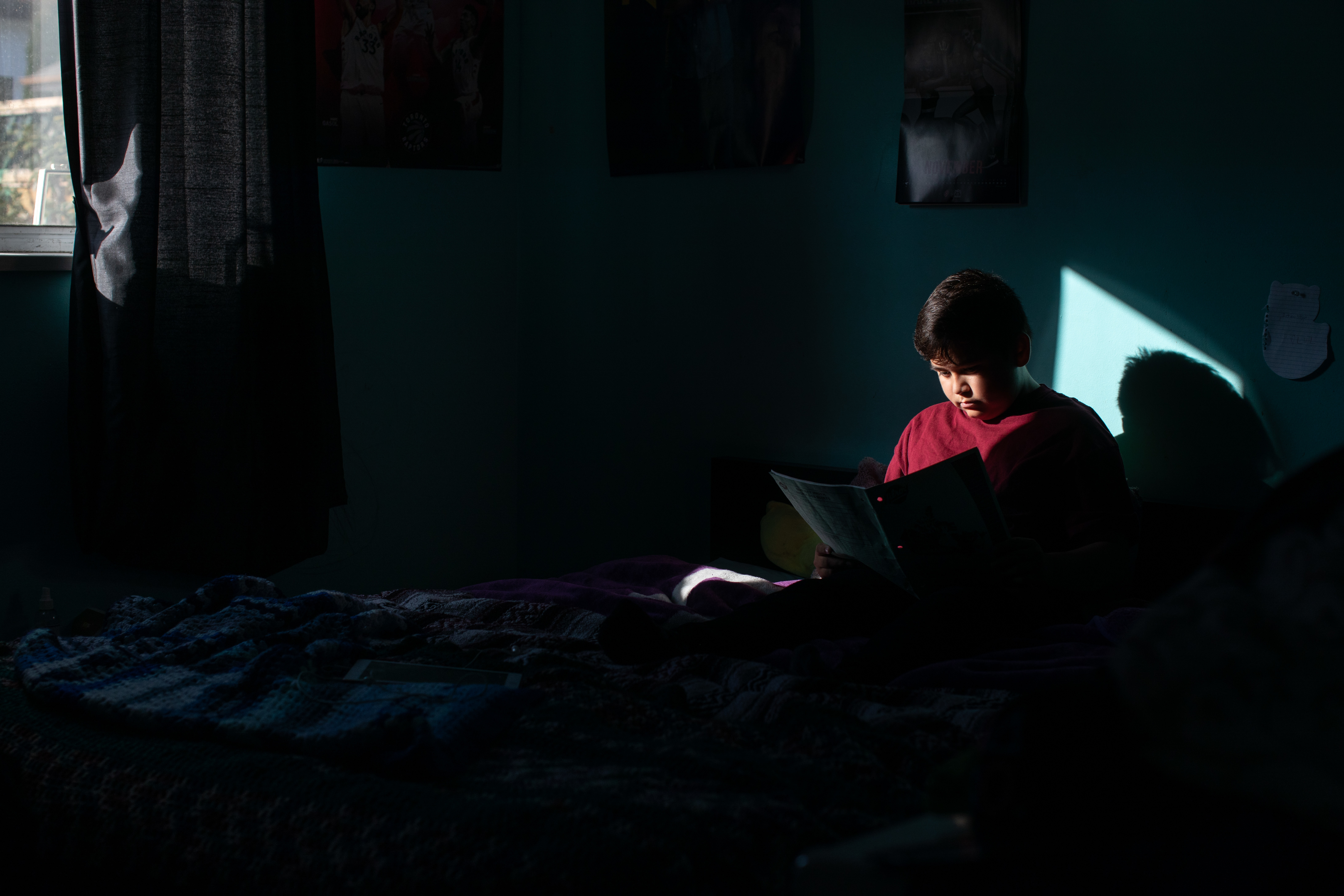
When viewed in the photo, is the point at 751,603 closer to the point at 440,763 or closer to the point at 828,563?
the point at 828,563

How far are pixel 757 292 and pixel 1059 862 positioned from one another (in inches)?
72.5

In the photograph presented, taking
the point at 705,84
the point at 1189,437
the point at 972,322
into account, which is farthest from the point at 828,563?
the point at 705,84

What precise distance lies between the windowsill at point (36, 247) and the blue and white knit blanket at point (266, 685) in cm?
77

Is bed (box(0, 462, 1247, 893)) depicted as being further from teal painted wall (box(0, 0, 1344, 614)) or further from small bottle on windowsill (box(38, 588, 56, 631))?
teal painted wall (box(0, 0, 1344, 614))

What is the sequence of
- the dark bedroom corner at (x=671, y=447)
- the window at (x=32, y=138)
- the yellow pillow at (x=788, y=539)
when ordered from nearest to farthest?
the dark bedroom corner at (x=671, y=447) → the window at (x=32, y=138) → the yellow pillow at (x=788, y=539)

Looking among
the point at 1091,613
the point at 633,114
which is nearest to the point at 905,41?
the point at 633,114

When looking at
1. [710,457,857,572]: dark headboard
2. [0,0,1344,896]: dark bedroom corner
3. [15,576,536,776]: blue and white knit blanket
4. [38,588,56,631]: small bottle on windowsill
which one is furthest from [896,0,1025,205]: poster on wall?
[38,588,56,631]: small bottle on windowsill

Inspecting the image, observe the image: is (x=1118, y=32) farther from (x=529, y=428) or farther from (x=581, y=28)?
(x=529, y=428)

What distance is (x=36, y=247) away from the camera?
187cm

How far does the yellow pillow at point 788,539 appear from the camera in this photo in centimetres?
214

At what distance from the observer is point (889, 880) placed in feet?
1.87

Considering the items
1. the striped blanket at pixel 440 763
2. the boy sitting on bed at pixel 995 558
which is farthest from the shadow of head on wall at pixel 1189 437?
the striped blanket at pixel 440 763

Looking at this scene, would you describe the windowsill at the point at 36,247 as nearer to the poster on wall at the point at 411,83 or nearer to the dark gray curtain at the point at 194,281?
the dark gray curtain at the point at 194,281

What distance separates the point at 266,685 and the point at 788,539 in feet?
4.20
